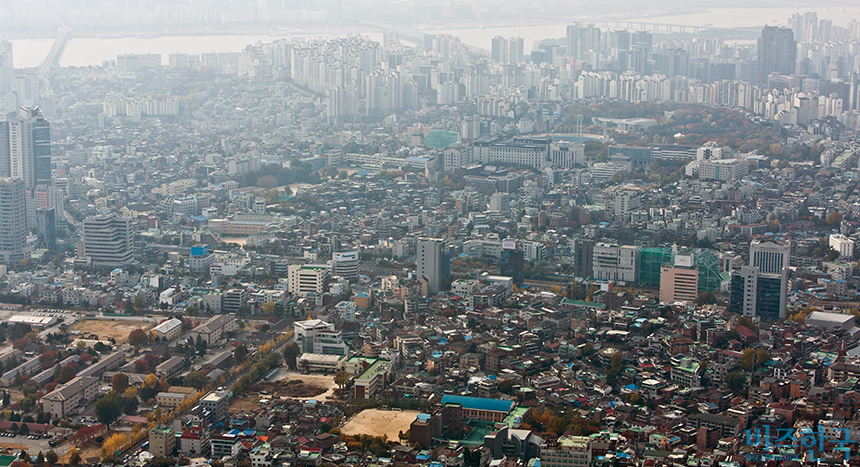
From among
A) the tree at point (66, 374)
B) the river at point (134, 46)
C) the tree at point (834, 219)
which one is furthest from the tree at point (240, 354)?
the river at point (134, 46)

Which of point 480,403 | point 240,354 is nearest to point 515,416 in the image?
point 480,403

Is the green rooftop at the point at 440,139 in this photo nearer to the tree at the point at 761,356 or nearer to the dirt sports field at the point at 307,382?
the dirt sports field at the point at 307,382

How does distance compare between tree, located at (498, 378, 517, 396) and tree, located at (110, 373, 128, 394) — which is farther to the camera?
tree, located at (110, 373, 128, 394)

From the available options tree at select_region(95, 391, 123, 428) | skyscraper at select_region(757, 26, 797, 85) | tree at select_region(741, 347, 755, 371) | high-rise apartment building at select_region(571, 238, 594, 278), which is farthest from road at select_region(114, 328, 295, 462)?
skyscraper at select_region(757, 26, 797, 85)

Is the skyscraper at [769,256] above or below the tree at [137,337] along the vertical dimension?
above

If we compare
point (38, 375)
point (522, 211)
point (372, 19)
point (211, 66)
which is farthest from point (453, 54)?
point (38, 375)

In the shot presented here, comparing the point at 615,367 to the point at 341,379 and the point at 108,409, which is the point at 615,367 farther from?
the point at 108,409

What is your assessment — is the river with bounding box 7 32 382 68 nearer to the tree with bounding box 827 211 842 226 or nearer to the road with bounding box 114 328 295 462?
the tree with bounding box 827 211 842 226
